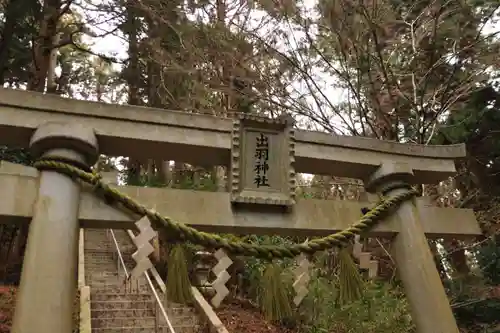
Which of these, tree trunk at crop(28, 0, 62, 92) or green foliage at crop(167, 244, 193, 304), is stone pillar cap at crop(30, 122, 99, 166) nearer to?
green foliage at crop(167, 244, 193, 304)

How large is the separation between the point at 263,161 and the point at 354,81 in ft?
15.4

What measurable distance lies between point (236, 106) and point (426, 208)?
6.20m

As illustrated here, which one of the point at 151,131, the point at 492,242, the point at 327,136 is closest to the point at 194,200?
the point at 151,131

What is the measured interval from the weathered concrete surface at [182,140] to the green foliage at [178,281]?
0.83m

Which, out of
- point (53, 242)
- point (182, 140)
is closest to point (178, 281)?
point (53, 242)

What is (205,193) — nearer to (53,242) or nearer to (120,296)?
(53,242)

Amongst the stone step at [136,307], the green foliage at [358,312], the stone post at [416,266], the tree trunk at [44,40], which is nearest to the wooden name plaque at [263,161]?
the stone post at [416,266]

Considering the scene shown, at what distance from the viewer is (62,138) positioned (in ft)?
10.1

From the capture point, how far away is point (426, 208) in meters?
4.21

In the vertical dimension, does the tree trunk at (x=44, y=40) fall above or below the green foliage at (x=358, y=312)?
above

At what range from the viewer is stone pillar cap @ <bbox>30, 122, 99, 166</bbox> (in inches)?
121

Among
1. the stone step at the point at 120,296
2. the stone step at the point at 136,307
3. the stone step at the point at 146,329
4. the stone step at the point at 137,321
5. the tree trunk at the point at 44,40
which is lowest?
the stone step at the point at 146,329

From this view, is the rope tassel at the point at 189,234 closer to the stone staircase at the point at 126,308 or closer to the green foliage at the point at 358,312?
the green foliage at the point at 358,312

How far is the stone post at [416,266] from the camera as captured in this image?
363 centimetres
